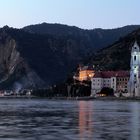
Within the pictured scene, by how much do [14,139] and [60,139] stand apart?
3991mm

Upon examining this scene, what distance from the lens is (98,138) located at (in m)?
46.4

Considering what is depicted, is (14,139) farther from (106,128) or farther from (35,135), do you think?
(106,128)

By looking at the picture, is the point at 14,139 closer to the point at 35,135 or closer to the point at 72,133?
the point at 35,135

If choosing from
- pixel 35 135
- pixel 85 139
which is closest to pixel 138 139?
pixel 85 139

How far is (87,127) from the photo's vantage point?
57375 millimetres

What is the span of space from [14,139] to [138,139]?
421 inches

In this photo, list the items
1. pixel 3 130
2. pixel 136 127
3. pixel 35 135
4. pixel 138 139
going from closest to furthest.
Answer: pixel 138 139 < pixel 35 135 < pixel 3 130 < pixel 136 127

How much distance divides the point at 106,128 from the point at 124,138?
930 cm

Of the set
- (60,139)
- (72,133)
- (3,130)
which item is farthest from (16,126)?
(60,139)

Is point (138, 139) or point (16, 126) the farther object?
point (16, 126)

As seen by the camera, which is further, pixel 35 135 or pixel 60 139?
pixel 35 135

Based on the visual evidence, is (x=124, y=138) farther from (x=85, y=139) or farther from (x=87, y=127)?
(x=87, y=127)

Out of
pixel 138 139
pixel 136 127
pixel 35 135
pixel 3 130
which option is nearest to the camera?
pixel 138 139

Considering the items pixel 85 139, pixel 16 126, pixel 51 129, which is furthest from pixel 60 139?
pixel 16 126
